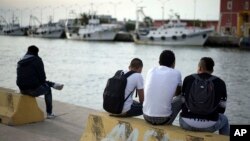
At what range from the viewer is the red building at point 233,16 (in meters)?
77.5

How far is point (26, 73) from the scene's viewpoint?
8.97m

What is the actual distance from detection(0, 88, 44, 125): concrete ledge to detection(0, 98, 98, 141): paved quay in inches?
5.8

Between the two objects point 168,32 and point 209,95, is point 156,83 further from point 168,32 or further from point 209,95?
point 168,32

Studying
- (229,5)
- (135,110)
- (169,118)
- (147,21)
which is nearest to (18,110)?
(135,110)

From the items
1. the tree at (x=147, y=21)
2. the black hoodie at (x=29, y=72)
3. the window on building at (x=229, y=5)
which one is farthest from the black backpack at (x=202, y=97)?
the tree at (x=147, y=21)

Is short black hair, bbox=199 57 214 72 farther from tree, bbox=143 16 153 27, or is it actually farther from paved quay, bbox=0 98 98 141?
tree, bbox=143 16 153 27

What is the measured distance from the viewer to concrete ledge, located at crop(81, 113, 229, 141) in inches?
218

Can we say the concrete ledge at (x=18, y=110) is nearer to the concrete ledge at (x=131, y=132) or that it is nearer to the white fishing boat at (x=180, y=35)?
the concrete ledge at (x=131, y=132)

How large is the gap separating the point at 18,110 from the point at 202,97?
14.1 ft

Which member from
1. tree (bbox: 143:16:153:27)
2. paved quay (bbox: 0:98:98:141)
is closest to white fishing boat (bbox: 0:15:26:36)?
tree (bbox: 143:16:153:27)

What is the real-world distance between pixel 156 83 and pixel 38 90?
360 centimetres

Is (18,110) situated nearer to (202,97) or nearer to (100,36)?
(202,97)

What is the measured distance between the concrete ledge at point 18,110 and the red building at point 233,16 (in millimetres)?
71339

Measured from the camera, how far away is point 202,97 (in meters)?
5.75
